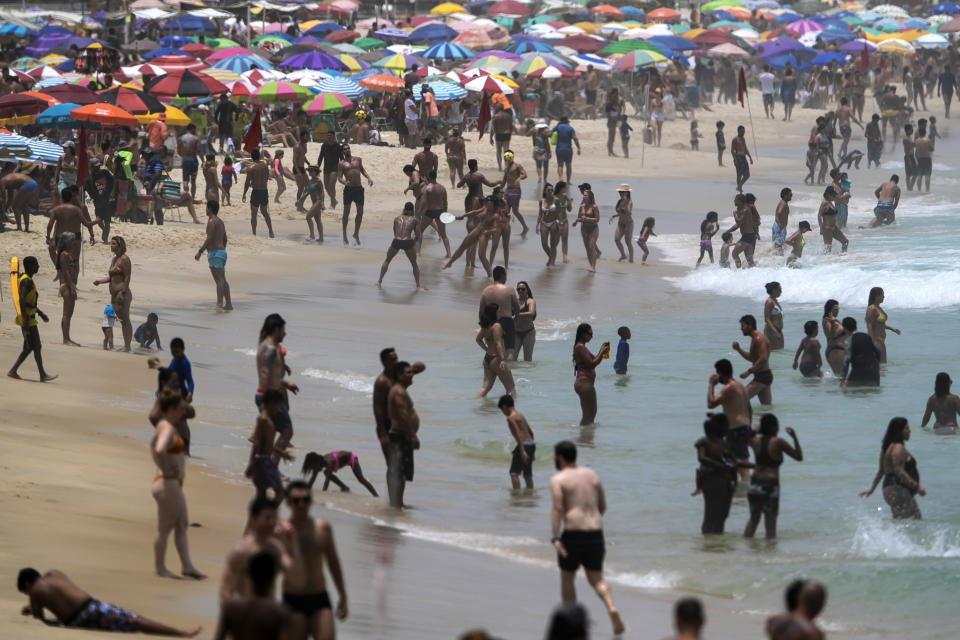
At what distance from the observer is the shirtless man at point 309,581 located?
656 cm

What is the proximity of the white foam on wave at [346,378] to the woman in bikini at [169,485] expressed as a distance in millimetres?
7253

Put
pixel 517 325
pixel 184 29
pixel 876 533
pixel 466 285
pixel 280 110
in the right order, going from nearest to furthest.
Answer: pixel 876 533
pixel 517 325
pixel 466 285
pixel 280 110
pixel 184 29

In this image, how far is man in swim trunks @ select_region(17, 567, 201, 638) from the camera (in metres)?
7.73

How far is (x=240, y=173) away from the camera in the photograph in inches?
Result: 1186

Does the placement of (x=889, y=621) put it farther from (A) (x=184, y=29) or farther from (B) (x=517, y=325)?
(A) (x=184, y=29)

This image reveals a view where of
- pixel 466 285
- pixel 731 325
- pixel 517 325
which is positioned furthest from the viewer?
pixel 466 285

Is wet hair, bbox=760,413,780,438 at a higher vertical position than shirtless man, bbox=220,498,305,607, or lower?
lower

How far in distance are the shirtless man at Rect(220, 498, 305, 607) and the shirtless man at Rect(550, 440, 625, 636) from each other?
195 cm

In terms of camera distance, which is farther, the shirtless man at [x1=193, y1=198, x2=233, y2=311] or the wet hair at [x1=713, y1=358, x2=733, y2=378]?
the shirtless man at [x1=193, y1=198, x2=233, y2=311]

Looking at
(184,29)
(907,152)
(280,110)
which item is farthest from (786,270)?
(184,29)

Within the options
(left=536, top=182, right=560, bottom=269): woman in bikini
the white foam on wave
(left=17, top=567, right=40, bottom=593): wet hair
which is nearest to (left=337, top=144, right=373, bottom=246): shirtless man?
(left=536, top=182, right=560, bottom=269): woman in bikini

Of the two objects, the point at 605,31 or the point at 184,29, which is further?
the point at 605,31

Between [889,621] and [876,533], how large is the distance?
1.91m

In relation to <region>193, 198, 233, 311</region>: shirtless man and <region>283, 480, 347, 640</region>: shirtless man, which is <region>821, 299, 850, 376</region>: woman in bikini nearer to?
<region>193, 198, 233, 311</region>: shirtless man
